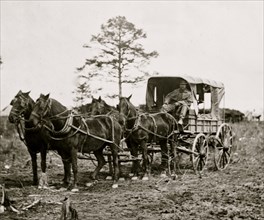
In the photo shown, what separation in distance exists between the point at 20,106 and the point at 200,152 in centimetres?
569

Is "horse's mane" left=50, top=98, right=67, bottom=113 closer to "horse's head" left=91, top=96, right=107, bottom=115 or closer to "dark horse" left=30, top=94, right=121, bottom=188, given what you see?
"dark horse" left=30, top=94, right=121, bottom=188

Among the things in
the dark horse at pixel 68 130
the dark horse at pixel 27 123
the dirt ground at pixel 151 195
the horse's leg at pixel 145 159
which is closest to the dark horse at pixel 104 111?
the dark horse at pixel 68 130

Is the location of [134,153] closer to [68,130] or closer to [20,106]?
[68,130]

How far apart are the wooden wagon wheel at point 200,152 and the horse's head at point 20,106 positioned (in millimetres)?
5043

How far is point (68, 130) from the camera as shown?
9.88 meters

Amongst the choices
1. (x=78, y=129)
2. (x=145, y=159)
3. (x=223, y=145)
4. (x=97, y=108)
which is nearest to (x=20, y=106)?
(x=78, y=129)

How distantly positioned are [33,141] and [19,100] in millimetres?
1132

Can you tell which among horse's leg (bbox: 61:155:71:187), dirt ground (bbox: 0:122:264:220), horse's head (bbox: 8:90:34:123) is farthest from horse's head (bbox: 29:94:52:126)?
dirt ground (bbox: 0:122:264:220)

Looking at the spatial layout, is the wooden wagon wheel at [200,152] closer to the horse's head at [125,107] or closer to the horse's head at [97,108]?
the horse's head at [125,107]

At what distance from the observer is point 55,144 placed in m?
10.0

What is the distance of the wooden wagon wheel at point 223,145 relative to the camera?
47.1ft

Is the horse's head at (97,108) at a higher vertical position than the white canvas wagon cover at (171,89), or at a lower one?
lower

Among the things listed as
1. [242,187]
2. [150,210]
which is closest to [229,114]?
[242,187]

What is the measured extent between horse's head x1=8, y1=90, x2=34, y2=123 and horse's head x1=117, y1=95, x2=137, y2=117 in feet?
8.30
